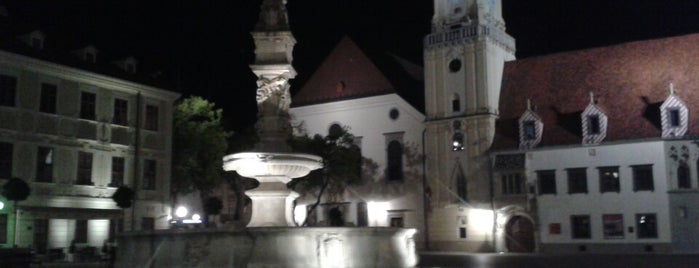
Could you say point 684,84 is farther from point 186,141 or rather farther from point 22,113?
point 22,113

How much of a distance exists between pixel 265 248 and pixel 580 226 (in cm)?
3576

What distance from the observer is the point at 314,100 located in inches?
2397

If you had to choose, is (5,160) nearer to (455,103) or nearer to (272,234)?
(272,234)

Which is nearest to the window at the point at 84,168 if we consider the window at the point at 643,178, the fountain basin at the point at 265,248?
the fountain basin at the point at 265,248

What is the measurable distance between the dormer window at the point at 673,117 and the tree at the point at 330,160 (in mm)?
19109

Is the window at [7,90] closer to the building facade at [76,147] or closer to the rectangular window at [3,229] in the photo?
the building facade at [76,147]

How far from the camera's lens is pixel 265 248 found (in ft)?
52.3

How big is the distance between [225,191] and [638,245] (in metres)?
33.3

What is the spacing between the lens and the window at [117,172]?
39688 millimetres

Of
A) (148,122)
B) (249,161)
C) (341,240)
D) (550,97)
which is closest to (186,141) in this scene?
(148,122)

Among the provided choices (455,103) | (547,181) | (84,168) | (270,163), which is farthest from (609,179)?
(270,163)

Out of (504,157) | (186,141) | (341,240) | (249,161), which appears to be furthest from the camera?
(504,157)

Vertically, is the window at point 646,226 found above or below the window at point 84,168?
below

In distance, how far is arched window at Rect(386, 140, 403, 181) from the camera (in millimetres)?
56469
